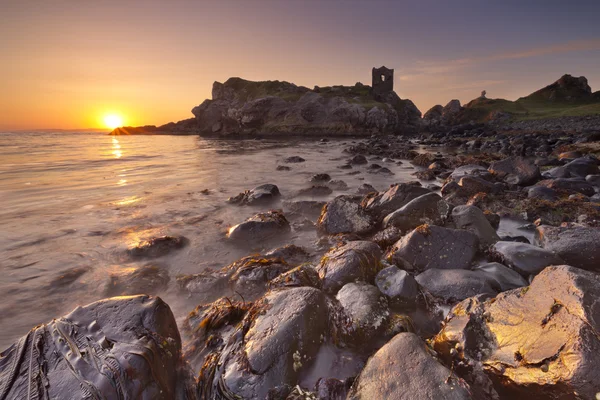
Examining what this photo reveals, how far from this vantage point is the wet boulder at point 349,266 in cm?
374

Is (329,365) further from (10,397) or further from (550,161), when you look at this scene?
(550,161)

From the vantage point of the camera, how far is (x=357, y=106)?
2470 inches

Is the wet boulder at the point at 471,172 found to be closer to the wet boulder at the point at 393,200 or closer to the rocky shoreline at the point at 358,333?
the wet boulder at the point at 393,200

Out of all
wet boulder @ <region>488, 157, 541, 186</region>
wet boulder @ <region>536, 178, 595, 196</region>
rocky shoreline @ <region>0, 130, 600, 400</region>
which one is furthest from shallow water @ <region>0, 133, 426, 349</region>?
wet boulder @ <region>536, 178, 595, 196</region>

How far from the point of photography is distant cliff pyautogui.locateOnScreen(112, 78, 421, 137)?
62.0 metres

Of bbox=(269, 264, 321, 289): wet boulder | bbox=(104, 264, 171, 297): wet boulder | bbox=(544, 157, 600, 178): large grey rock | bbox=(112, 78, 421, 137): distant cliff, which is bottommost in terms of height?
bbox=(104, 264, 171, 297): wet boulder

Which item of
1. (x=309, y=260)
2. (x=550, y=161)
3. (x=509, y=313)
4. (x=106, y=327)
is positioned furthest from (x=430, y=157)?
(x=106, y=327)

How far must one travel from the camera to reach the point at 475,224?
16.4 feet

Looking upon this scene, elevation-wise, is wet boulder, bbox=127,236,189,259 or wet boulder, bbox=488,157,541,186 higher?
wet boulder, bbox=488,157,541,186

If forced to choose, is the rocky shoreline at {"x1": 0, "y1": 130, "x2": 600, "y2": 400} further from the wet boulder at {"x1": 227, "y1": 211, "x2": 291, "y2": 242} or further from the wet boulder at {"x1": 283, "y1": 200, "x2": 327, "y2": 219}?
the wet boulder at {"x1": 283, "y1": 200, "x2": 327, "y2": 219}

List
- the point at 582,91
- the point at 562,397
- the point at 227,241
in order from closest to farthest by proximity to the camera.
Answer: the point at 562,397 → the point at 227,241 → the point at 582,91

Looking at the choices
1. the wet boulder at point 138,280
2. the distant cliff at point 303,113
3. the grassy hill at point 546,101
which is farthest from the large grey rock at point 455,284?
the grassy hill at point 546,101

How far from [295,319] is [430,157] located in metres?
17.6

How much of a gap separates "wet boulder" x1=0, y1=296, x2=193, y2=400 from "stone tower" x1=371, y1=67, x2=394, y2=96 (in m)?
88.0
